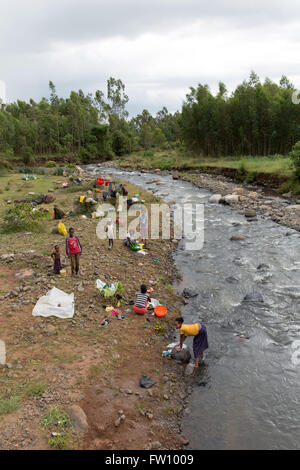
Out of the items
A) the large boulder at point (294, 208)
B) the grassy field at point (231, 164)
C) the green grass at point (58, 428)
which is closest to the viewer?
the green grass at point (58, 428)

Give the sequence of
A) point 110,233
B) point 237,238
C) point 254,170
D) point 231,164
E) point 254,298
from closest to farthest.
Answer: point 254,298 < point 110,233 < point 237,238 < point 254,170 < point 231,164

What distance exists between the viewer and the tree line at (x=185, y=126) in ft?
96.6

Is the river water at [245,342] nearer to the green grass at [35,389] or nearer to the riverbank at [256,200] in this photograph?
the green grass at [35,389]

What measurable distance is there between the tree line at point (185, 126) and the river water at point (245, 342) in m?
18.9

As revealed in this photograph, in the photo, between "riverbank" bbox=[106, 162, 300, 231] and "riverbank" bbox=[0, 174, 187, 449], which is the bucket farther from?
"riverbank" bbox=[106, 162, 300, 231]

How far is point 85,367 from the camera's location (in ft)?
20.1

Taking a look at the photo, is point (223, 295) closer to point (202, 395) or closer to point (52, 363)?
point (202, 395)

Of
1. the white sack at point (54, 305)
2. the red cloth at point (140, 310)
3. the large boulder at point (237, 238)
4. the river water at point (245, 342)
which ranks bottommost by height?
the river water at point (245, 342)

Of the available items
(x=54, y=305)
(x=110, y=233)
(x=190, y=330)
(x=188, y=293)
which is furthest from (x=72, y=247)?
(x=190, y=330)

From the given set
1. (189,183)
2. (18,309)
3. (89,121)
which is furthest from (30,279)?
(89,121)

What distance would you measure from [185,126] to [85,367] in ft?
134

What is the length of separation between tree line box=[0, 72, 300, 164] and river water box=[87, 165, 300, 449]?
62.2 ft

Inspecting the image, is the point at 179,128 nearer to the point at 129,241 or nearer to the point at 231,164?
the point at 231,164

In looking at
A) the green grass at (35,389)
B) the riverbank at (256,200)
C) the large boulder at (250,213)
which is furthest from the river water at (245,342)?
the large boulder at (250,213)
